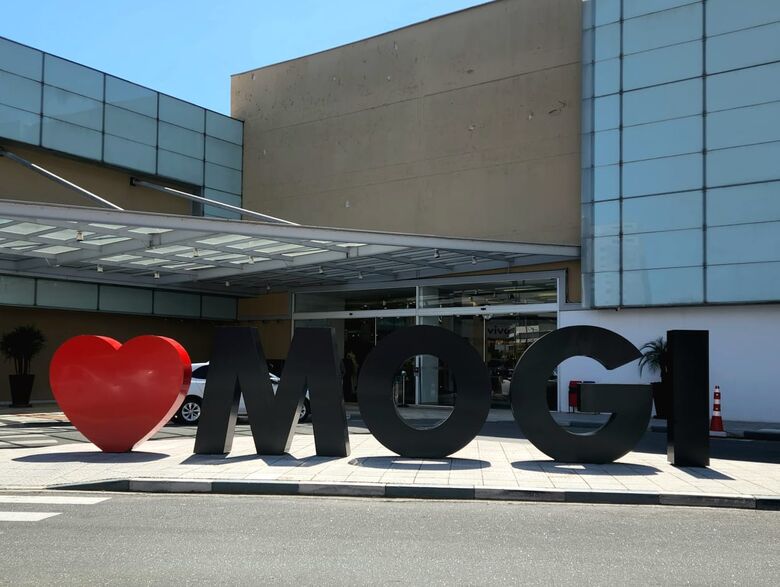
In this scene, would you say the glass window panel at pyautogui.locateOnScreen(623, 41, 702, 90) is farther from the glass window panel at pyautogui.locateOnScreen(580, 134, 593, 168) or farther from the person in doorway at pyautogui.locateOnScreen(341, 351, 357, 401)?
the person in doorway at pyautogui.locateOnScreen(341, 351, 357, 401)

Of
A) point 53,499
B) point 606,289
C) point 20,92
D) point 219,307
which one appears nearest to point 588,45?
point 606,289

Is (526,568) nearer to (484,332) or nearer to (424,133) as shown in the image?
(484,332)

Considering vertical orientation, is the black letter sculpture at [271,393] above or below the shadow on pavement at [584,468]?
above

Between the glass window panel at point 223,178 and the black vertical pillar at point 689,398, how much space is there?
22371 millimetres

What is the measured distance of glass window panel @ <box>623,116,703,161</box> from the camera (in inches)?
846

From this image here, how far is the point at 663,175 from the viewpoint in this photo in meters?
21.9

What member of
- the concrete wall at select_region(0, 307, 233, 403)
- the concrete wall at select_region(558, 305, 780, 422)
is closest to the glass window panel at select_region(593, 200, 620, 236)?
the concrete wall at select_region(558, 305, 780, 422)

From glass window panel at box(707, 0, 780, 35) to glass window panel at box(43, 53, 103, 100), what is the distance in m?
18.6

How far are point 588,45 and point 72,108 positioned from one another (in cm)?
1585

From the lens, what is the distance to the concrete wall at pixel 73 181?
967 inches

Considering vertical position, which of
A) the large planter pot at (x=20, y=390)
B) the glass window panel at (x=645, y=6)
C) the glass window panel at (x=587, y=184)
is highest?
the glass window panel at (x=645, y=6)

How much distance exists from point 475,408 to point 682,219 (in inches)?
481

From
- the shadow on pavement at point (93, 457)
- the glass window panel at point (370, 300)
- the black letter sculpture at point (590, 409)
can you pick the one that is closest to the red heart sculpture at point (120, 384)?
the shadow on pavement at point (93, 457)

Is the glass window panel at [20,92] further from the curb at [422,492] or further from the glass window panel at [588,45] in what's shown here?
the curb at [422,492]
